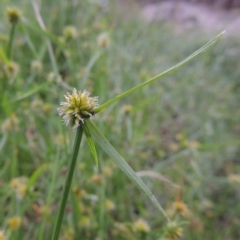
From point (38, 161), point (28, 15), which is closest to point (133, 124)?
point (38, 161)

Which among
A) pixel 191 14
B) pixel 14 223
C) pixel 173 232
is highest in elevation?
pixel 191 14

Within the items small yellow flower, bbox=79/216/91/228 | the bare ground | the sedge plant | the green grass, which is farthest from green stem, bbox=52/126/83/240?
the bare ground

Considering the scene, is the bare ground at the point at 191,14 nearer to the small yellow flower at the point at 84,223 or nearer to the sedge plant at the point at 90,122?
the small yellow flower at the point at 84,223

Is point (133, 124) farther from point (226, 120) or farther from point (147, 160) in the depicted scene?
point (226, 120)

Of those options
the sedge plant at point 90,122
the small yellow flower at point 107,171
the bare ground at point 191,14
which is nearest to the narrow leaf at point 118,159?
the sedge plant at point 90,122

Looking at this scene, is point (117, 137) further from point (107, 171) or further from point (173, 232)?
point (173, 232)

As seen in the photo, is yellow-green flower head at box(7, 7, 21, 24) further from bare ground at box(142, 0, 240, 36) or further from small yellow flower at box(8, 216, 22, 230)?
bare ground at box(142, 0, 240, 36)

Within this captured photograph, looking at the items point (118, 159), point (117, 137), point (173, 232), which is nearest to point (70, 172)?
point (118, 159)
